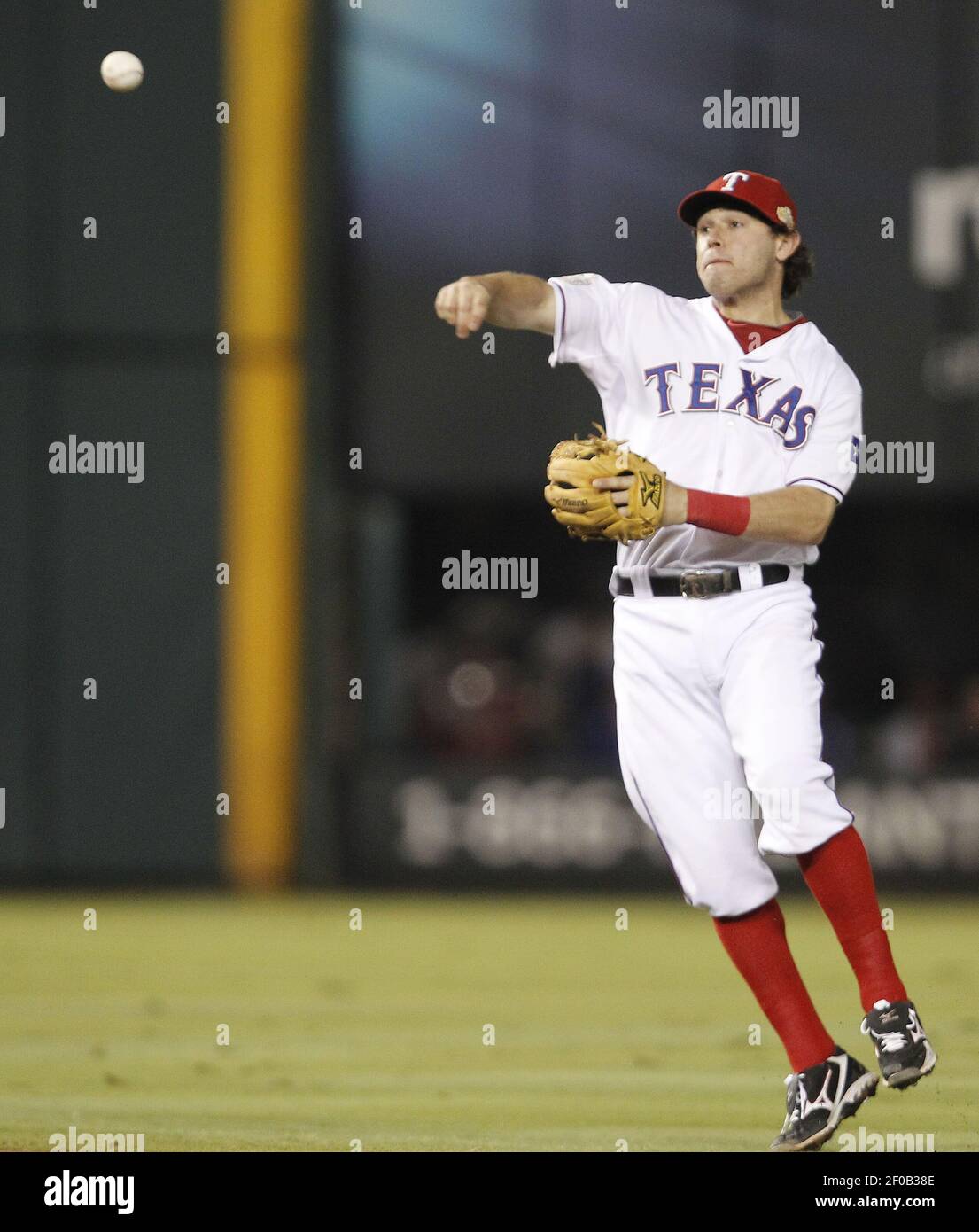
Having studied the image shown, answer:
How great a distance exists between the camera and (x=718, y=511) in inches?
204

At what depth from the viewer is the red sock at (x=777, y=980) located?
5.43 m

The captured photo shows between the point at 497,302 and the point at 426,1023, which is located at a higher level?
the point at 497,302

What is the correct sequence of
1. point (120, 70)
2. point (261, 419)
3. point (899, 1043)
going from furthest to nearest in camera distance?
point (261, 419)
point (120, 70)
point (899, 1043)

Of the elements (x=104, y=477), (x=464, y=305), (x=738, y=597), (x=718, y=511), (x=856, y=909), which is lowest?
(x=856, y=909)

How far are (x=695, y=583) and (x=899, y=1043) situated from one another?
128 cm

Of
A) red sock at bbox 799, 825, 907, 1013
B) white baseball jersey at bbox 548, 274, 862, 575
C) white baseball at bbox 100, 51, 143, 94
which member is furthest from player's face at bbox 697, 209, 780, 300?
white baseball at bbox 100, 51, 143, 94

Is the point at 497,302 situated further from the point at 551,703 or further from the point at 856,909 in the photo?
the point at 551,703

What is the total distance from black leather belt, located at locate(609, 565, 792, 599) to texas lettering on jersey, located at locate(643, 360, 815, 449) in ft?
1.09

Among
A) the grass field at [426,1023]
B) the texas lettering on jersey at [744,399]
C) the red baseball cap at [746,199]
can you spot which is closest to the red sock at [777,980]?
the grass field at [426,1023]

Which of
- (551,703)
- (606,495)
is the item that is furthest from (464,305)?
(551,703)

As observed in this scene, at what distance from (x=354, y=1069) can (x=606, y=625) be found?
24.5 feet

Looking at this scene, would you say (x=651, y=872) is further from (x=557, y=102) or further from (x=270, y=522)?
(x=557, y=102)

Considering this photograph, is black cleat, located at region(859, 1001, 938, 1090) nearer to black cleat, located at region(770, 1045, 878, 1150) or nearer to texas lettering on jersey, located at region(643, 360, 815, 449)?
black cleat, located at region(770, 1045, 878, 1150)

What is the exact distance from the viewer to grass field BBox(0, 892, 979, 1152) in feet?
20.4
